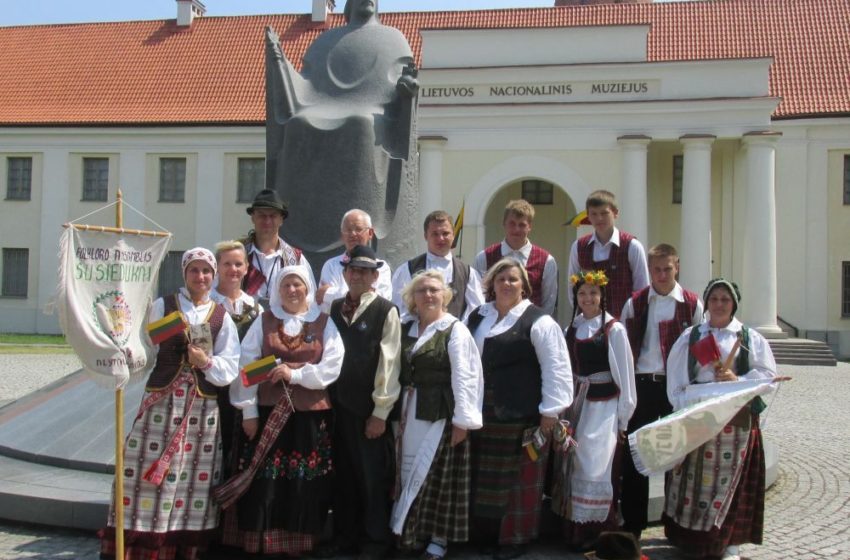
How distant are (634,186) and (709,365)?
19.1m

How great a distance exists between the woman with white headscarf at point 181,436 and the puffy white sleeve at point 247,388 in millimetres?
53

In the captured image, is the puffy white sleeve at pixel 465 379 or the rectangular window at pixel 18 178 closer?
the puffy white sleeve at pixel 465 379

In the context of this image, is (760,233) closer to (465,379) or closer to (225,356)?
(465,379)

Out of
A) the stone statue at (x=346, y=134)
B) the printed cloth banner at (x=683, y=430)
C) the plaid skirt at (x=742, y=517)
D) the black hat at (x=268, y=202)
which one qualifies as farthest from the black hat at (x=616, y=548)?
the stone statue at (x=346, y=134)

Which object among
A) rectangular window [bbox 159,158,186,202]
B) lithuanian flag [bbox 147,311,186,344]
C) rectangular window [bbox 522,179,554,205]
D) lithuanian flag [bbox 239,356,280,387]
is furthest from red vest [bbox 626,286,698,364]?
rectangular window [bbox 159,158,186,202]

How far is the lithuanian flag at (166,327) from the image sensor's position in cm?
434

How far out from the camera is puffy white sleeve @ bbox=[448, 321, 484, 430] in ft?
15.0

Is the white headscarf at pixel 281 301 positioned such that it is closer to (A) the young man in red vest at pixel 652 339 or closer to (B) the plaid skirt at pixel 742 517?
(A) the young man in red vest at pixel 652 339

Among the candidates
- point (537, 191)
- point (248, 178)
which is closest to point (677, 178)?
point (537, 191)

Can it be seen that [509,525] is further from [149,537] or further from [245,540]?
[149,537]

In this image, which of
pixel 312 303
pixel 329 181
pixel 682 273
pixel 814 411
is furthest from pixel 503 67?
pixel 312 303

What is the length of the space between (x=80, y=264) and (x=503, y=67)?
21081 mm

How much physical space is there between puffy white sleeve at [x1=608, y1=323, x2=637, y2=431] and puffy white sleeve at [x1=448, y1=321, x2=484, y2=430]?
80cm

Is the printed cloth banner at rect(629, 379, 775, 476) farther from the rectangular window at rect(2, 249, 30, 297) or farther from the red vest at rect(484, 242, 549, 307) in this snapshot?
the rectangular window at rect(2, 249, 30, 297)
